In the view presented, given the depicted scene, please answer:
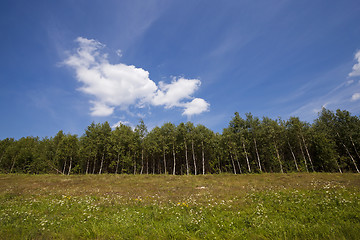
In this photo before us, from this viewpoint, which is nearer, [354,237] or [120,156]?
[354,237]

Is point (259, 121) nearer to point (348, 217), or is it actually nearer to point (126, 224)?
point (348, 217)

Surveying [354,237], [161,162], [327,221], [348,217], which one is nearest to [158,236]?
[354,237]

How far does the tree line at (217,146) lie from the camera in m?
44.1

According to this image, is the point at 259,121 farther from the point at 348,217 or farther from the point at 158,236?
the point at 158,236

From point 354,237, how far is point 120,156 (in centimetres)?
5689

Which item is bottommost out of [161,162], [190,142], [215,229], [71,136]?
[215,229]

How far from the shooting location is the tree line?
44.1 m

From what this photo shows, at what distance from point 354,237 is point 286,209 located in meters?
4.32

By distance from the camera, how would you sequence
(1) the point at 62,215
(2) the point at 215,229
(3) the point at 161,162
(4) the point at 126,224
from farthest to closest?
(3) the point at 161,162, (1) the point at 62,215, (4) the point at 126,224, (2) the point at 215,229

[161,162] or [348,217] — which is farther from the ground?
[161,162]

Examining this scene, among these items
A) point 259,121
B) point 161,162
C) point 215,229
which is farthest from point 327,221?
point 161,162

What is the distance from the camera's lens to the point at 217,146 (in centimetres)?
5284

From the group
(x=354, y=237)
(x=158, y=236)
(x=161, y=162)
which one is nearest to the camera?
(x=354, y=237)

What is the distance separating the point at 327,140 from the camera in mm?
42094
